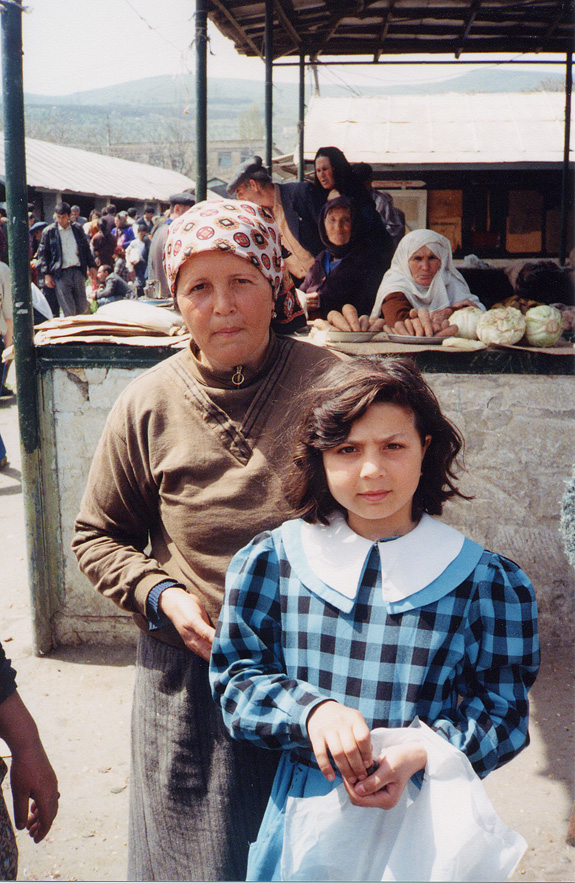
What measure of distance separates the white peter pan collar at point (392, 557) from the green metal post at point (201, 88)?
3.34 m

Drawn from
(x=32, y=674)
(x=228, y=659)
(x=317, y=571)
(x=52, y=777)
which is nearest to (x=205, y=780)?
(x=52, y=777)

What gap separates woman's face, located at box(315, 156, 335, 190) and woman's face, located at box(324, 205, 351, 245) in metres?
1.14

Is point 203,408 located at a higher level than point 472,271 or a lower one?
lower

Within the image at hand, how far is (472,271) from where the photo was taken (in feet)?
22.5

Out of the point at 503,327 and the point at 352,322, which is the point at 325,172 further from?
the point at 503,327

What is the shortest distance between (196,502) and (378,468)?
472 millimetres

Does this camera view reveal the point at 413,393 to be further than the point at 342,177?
No

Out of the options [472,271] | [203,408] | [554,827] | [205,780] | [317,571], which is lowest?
[554,827]

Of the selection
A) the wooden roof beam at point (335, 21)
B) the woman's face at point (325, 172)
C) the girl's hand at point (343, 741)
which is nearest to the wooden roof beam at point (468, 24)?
the wooden roof beam at point (335, 21)

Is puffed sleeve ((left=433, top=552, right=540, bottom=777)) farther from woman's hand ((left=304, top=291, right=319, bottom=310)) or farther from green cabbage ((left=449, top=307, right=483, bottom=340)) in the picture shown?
woman's hand ((left=304, top=291, right=319, bottom=310))

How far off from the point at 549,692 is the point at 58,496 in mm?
2356

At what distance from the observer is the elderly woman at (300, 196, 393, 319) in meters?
4.36

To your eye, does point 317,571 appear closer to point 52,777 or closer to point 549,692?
point 52,777

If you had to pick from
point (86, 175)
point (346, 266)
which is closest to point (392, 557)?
point (346, 266)
